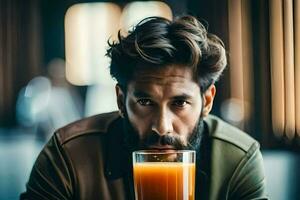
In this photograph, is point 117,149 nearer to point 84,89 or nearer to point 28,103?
point 28,103

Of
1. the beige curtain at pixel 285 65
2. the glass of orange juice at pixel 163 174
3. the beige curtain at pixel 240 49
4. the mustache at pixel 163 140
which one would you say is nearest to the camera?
the glass of orange juice at pixel 163 174

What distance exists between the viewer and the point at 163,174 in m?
0.82

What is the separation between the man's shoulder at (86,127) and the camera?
1012 mm

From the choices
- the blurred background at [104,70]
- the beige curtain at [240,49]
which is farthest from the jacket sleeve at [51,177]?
the beige curtain at [240,49]

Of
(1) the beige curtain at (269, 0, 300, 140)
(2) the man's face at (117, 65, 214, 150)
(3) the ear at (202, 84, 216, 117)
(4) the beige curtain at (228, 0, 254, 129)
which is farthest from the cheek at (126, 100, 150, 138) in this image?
(4) the beige curtain at (228, 0, 254, 129)

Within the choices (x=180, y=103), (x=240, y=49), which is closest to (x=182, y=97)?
(x=180, y=103)

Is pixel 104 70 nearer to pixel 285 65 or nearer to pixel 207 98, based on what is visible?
pixel 285 65

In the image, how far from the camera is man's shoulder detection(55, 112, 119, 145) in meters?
1.01

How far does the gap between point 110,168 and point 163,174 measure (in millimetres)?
196

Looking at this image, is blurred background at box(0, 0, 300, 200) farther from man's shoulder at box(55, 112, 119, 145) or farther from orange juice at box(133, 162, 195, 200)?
orange juice at box(133, 162, 195, 200)

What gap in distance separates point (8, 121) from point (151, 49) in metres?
1.96

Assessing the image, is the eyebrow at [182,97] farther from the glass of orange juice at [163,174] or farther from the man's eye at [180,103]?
the glass of orange juice at [163,174]

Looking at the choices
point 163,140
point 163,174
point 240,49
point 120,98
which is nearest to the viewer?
point 163,174

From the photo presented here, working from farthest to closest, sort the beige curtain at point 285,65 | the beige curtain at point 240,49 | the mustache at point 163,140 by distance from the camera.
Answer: the beige curtain at point 240,49 < the beige curtain at point 285,65 < the mustache at point 163,140
